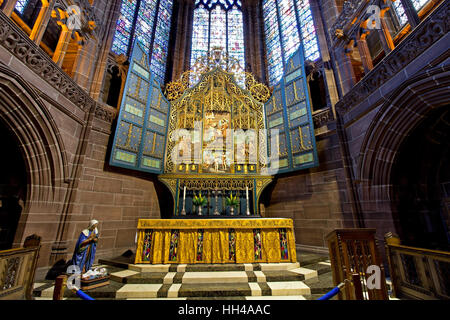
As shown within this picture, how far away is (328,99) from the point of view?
22.9ft

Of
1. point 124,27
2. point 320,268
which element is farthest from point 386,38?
Answer: point 124,27

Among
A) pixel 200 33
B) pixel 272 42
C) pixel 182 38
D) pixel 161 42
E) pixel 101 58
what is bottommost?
pixel 101 58

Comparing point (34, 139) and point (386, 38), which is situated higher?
point (386, 38)

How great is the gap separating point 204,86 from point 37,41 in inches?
193

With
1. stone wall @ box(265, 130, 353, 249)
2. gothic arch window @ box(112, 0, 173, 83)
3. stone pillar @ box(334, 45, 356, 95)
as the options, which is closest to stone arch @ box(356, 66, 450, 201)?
stone wall @ box(265, 130, 353, 249)

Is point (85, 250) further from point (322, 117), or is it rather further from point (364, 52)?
point (364, 52)

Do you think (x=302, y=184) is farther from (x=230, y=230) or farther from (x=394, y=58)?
(x=394, y=58)

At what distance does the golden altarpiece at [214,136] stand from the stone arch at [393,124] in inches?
58.4

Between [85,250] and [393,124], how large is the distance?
289 inches

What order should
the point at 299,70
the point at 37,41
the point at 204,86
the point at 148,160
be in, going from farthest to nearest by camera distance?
the point at 204,86 < the point at 299,70 < the point at 148,160 < the point at 37,41

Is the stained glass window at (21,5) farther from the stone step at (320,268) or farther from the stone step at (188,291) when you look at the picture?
the stone step at (320,268)

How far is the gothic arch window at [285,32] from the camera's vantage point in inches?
343

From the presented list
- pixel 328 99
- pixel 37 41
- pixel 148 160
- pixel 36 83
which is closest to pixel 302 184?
pixel 328 99

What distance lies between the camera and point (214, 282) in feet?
12.9
